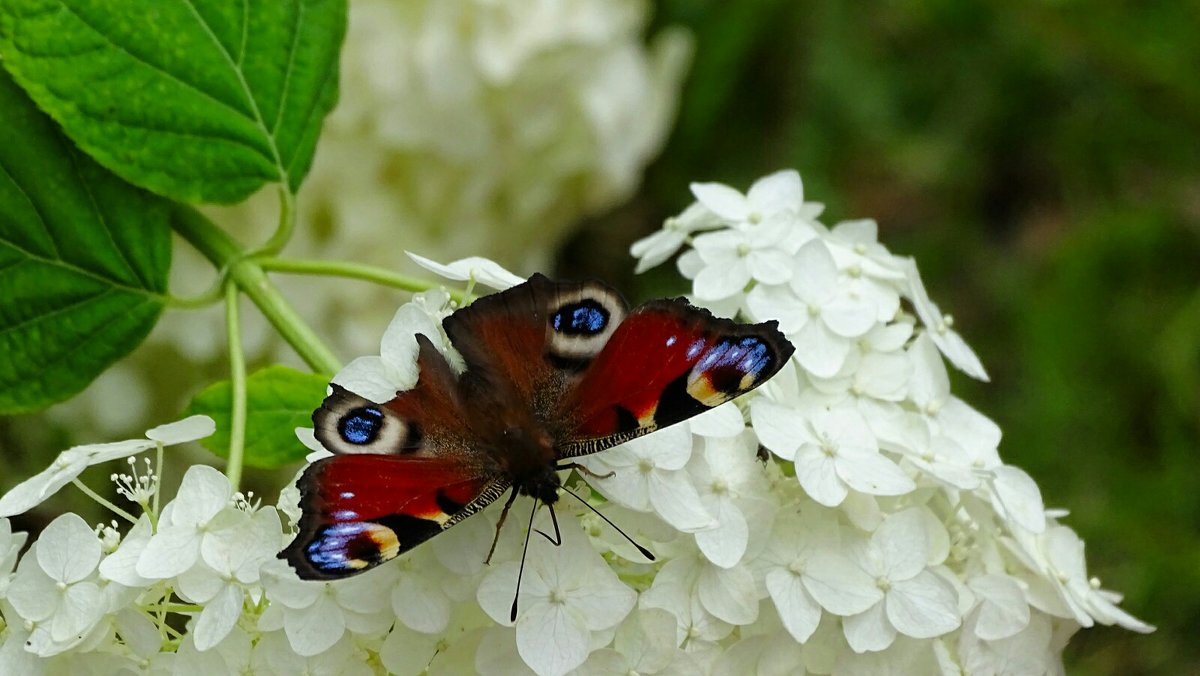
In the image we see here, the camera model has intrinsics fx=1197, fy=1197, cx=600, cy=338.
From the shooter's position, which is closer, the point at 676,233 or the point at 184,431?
the point at 184,431

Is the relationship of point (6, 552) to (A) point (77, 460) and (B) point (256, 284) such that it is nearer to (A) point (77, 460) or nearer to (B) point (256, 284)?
(A) point (77, 460)

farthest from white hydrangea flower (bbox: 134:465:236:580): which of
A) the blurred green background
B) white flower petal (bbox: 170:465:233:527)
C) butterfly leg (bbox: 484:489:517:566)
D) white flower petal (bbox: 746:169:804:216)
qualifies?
the blurred green background

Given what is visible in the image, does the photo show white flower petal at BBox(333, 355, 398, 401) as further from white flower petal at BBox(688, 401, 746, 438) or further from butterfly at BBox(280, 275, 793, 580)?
white flower petal at BBox(688, 401, 746, 438)

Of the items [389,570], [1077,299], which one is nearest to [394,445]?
[389,570]

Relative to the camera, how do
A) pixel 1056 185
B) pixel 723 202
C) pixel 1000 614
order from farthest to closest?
pixel 1056 185, pixel 723 202, pixel 1000 614

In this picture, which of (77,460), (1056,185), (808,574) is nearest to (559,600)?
(808,574)
